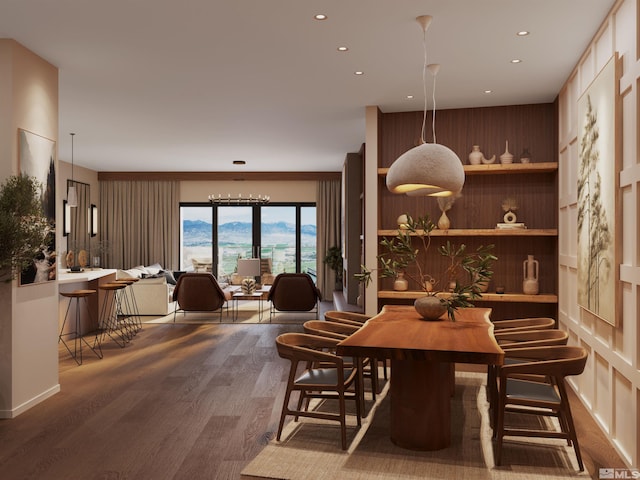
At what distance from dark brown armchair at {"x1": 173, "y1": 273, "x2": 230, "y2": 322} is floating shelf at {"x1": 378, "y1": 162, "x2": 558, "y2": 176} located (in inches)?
136

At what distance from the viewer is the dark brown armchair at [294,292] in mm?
8234

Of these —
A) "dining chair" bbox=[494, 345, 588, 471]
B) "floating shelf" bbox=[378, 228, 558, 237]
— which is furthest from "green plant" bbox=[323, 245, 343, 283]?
"dining chair" bbox=[494, 345, 588, 471]

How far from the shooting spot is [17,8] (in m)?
3.56

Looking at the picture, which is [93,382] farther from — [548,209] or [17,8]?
[548,209]

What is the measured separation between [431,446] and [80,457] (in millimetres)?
2129

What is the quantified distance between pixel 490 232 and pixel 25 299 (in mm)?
4268

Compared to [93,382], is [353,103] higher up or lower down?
higher up

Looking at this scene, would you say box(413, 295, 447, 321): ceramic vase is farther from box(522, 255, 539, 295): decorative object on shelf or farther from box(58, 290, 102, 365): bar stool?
box(58, 290, 102, 365): bar stool

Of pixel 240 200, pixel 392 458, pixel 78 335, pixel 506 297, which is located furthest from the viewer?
pixel 240 200

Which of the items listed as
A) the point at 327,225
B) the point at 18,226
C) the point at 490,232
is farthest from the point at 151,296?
the point at 490,232

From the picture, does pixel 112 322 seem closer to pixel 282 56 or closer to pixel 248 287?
pixel 248 287

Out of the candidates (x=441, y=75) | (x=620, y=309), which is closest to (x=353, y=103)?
(x=441, y=75)

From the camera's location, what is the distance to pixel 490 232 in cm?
575

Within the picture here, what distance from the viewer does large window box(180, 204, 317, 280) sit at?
1212 centimetres
